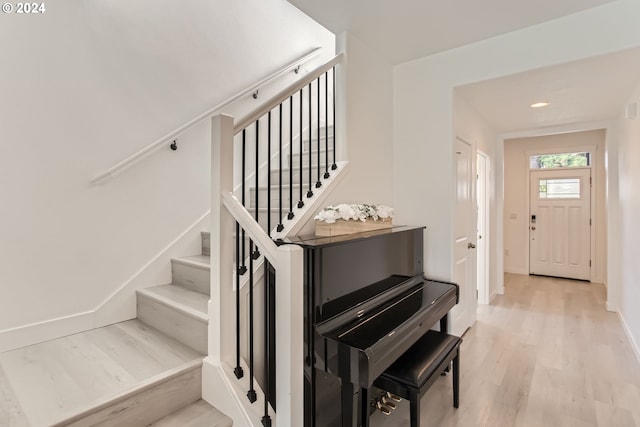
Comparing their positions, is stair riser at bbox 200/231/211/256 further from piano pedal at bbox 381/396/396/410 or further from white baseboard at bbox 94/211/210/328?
piano pedal at bbox 381/396/396/410

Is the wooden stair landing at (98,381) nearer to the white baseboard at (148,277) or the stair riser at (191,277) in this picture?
the white baseboard at (148,277)

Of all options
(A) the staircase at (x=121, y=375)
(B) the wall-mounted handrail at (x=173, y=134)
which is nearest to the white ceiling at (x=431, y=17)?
(B) the wall-mounted handrail at (x=173, y=134)

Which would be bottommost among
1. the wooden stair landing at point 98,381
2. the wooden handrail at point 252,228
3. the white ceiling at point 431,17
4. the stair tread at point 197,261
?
the wooden stair landing at point 98,381

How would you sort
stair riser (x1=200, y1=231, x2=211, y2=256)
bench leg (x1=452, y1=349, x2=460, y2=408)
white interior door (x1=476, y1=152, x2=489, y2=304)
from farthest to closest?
white interior door (x1=476, y1=152, x2=489, y2=304) → stair riser (x1=200, y1=231, x2=211, y2=256) → bench leg (x1=452, y1=349, x2=460, y2=408)

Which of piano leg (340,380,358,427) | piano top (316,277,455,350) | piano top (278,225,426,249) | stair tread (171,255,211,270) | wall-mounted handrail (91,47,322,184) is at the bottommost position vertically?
piano leg (340,380,358,427)

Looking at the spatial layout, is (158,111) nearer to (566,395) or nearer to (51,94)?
(51,94)

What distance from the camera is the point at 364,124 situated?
2.60 metres

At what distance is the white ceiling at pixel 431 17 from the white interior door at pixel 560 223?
169 inches

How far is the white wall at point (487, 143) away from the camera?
2945mm

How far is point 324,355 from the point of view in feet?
4.90

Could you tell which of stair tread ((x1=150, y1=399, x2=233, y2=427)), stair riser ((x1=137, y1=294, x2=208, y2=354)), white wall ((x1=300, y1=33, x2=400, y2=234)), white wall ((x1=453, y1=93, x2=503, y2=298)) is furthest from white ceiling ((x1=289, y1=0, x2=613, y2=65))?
stair tread ((x1=150, y1=399, x2=233, y2=427))

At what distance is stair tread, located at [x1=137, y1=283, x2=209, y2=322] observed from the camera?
71.0 inches

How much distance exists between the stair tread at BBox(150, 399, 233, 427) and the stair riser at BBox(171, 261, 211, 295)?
28.5 inches

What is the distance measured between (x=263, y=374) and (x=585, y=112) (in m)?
4.35
